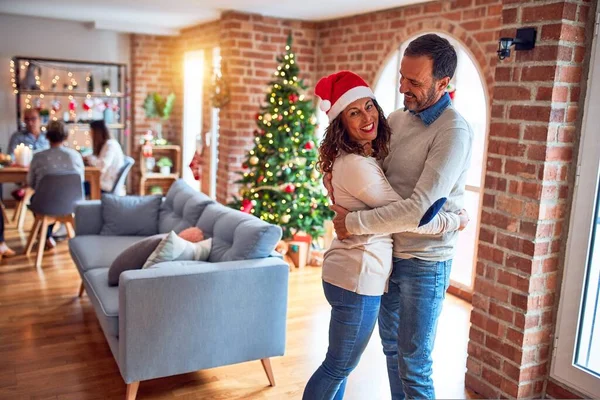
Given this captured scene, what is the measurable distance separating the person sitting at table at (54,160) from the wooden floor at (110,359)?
100cm

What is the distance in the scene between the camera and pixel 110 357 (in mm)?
3346

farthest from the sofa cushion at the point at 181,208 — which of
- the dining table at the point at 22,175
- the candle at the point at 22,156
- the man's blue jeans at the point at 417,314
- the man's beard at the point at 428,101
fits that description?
the man's beard at the point at 428,101

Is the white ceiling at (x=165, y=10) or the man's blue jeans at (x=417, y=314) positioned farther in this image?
the white ceiling at (x=165, y=10)

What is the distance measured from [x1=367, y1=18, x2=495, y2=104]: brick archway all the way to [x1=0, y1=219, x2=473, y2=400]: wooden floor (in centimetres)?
184

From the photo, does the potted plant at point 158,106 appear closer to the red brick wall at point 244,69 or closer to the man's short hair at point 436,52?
the red brick wall at point 244,69

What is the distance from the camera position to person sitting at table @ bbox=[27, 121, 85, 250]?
5.07 meters

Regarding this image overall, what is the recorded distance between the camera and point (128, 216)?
438 centimetres

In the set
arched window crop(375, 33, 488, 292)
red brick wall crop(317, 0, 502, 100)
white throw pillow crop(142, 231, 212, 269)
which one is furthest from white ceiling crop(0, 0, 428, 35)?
white throw pillow crop(142, 231, 212, 269)

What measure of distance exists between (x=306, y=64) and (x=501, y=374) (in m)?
4.30

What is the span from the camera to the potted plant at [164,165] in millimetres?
7930

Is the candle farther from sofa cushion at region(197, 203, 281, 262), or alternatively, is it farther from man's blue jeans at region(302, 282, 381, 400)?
man's blue jeans at region(302, 282, 381, 400)

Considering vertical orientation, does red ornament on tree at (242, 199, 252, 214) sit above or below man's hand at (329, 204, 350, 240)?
below

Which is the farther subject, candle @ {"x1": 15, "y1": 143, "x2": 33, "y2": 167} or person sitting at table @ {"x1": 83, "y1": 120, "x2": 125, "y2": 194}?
person sitting at table @ {"x1": 83, "y1": 120, "x2": 125, "y2": 194}

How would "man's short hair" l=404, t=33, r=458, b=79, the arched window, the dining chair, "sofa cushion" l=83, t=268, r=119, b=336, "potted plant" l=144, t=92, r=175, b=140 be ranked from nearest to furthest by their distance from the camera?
"man's short hair" l=404, t=33, r=458, b=79 → "sofa cushion" l=83, t=268, r=119, b=336 → the arched window → the dining chair → "potted plant" l=144, t=92, r=175, b=140
